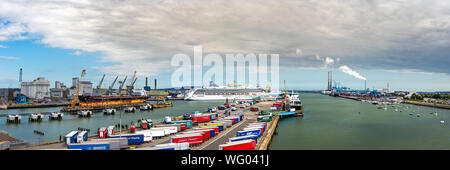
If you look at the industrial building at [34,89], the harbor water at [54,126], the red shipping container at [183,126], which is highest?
the industrial building at [34,89]

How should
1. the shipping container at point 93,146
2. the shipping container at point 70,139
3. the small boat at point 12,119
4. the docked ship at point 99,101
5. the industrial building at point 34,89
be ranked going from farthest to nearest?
the industrial building at point 34,89 < the docked ship at point 99,101 < the small boat at point 12,119 < the shipping container at point 70,139 < the shipping container at point 93,146

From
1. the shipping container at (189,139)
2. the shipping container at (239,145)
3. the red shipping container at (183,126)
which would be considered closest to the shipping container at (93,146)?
the shipping container at (189,139)

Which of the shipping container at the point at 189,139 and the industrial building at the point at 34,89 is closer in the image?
the shipping container at the point at 189,139

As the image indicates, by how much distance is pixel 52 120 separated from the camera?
1073 inches

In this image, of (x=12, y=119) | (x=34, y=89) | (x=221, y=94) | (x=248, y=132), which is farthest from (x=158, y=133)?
(x=34, y=89)

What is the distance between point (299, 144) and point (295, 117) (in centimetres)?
1529

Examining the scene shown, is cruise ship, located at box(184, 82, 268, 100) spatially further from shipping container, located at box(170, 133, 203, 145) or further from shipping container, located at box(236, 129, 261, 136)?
shipping container, located at box(170, 133, 203, 145)

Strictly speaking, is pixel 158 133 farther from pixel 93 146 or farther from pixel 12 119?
pixel 12 119

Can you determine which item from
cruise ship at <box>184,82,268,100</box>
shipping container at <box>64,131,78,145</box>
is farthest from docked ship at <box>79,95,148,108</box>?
shipping container at <box>64,131,78,145</box>

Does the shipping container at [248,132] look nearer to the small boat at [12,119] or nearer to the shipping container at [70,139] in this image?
the shipping container at [70,139]
